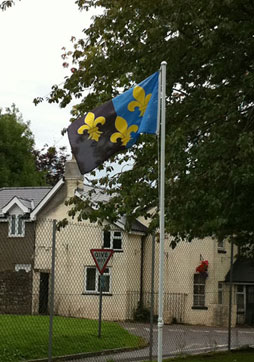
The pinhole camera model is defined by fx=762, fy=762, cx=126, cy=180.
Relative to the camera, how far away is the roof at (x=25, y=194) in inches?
1641

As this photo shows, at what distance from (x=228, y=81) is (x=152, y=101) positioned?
5.53 metres

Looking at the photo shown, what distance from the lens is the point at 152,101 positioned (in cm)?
1120

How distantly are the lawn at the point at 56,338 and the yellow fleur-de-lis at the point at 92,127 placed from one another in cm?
591

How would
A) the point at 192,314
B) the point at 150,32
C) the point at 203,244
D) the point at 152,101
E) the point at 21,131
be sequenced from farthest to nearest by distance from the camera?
the point at 21,131 < the point at 203,244 < the point at 192,314 < the point at 150,32 < the point at 152,101

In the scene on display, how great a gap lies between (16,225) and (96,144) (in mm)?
28972

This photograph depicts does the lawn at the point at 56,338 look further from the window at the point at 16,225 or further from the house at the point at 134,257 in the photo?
the window at the point at 16,225

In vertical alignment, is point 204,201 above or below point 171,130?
below

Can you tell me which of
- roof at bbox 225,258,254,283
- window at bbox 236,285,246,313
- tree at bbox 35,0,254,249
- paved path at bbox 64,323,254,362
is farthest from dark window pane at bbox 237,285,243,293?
tree at bbox 35,0,254,249

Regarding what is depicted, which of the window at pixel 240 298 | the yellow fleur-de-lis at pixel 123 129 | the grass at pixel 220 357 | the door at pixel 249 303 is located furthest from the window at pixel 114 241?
the yellow fleur-de-lis at pixel 123 129

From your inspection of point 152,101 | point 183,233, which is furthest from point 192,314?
point 152,101

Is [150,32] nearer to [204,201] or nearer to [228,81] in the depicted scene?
[228,81]

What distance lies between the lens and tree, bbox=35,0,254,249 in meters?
14.5

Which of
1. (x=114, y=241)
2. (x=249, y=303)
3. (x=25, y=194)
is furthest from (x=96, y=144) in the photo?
(x=249, y=303)

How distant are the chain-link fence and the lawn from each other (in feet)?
0.09
